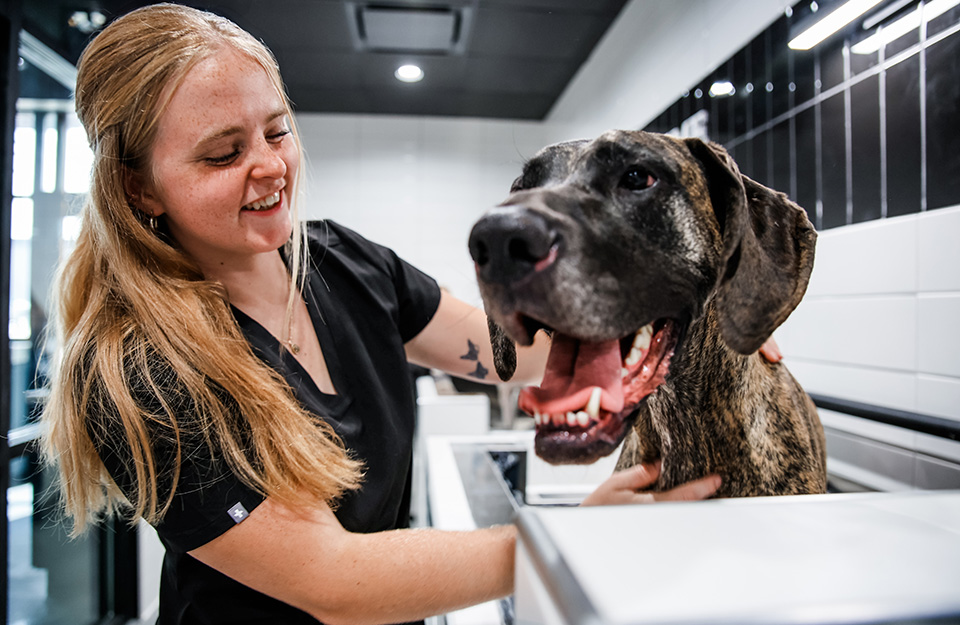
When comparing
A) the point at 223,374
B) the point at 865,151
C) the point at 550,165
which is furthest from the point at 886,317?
the point at 223,374

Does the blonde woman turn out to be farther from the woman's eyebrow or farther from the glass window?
the glass window

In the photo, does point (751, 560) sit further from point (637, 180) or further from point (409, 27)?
point (409, 27)

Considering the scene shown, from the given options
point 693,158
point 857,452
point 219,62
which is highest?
point 219,62

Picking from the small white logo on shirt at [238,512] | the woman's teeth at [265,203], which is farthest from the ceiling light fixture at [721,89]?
the small white logo on shirt at [238,512]

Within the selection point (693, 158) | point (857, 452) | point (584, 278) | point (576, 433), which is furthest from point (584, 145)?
point (857, 452)

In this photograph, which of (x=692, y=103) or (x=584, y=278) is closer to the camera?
(x=584, y=278)

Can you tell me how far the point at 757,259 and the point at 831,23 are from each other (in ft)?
0.95

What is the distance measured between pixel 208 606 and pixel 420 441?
1105 millimetres

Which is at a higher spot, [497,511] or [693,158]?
[693,158]

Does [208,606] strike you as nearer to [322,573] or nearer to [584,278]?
[322,573]

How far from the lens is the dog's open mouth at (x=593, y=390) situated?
0.46m

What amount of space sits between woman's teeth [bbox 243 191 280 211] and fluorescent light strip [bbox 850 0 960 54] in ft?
2.19

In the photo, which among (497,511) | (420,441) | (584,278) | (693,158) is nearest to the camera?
(584,278)

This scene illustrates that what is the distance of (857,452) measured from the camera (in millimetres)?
773
